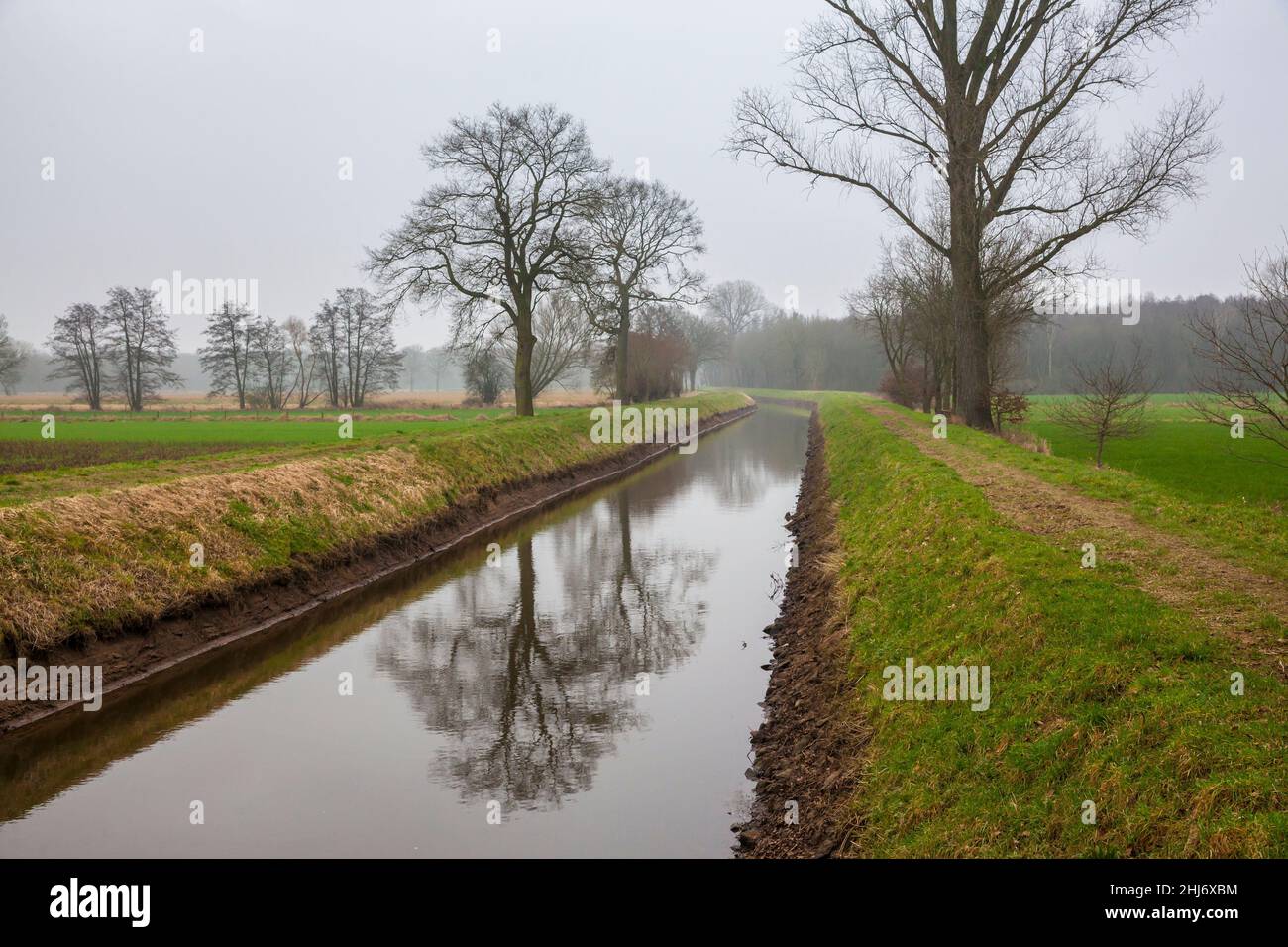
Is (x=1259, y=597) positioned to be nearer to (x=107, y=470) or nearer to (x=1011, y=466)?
(x=1011, y=466)

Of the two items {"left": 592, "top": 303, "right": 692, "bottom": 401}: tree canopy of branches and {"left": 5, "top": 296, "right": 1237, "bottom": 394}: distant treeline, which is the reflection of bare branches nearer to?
{"left": 592, "top": 303, "right": 692, "bottom": 401}: tree canopy of branches

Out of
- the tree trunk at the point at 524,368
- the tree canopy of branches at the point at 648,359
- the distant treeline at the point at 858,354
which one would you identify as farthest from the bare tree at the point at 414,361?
the tree trunk at the point at 524,368

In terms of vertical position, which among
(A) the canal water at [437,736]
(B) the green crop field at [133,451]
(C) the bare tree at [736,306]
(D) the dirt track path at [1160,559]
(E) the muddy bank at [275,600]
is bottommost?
(A) the canal water at [437,736]

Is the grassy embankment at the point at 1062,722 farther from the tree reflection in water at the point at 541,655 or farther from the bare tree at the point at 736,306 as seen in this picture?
Result: the bare tree at the point at 736,306

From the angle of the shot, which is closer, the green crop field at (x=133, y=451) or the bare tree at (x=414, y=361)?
the green crop field at (x=133, y=451)

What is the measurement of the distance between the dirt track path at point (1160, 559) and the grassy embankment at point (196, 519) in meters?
10.4

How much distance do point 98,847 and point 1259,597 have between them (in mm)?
8741

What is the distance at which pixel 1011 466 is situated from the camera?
1588 centimetres

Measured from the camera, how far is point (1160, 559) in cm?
813

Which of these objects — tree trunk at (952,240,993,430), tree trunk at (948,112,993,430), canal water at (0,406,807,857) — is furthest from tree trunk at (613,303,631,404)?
canal water at (0,406,807,857)

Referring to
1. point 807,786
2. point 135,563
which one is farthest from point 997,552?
point 135,563

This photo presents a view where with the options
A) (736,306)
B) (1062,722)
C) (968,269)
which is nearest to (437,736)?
(1062,722)

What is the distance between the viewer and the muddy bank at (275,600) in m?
9.47
